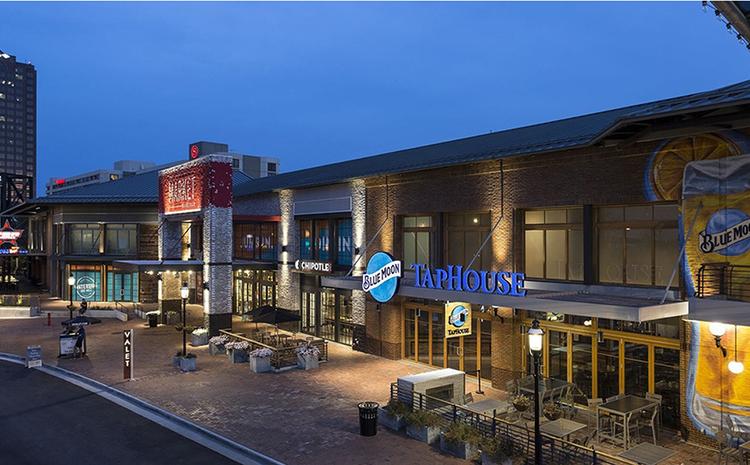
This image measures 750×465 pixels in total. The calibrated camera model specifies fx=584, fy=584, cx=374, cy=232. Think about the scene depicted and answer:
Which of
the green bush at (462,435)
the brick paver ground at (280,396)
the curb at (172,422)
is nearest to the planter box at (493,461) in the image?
the green bush at (462,435)

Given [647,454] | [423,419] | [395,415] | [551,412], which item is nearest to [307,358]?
[395,415]

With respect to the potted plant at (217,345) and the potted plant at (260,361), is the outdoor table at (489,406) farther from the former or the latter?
the potted plant at (217,345)

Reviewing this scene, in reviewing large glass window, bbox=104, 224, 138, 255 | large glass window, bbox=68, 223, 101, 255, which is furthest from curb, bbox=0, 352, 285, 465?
large glass window, bbox=68, 223, 101, 255

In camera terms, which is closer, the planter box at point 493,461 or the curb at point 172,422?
the planter box at point 493,461

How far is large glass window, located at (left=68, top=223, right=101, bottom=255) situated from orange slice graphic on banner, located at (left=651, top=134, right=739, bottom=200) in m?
47.7

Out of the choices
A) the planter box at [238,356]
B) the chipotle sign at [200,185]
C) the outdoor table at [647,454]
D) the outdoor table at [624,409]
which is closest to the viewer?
the outdoor table at [647,454]

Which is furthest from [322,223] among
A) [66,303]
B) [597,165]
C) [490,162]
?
[66,303]

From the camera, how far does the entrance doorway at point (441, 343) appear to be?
24359 millimetres

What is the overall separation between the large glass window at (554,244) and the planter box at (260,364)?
39.9 ft

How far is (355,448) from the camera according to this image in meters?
16.7

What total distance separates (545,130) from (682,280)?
38.3 ft

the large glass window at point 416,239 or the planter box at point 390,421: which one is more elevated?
the large glass window at point 416,239

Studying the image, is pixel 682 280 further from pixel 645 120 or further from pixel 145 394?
pixel 145 394

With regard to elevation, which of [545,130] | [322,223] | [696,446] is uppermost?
[545,130]
